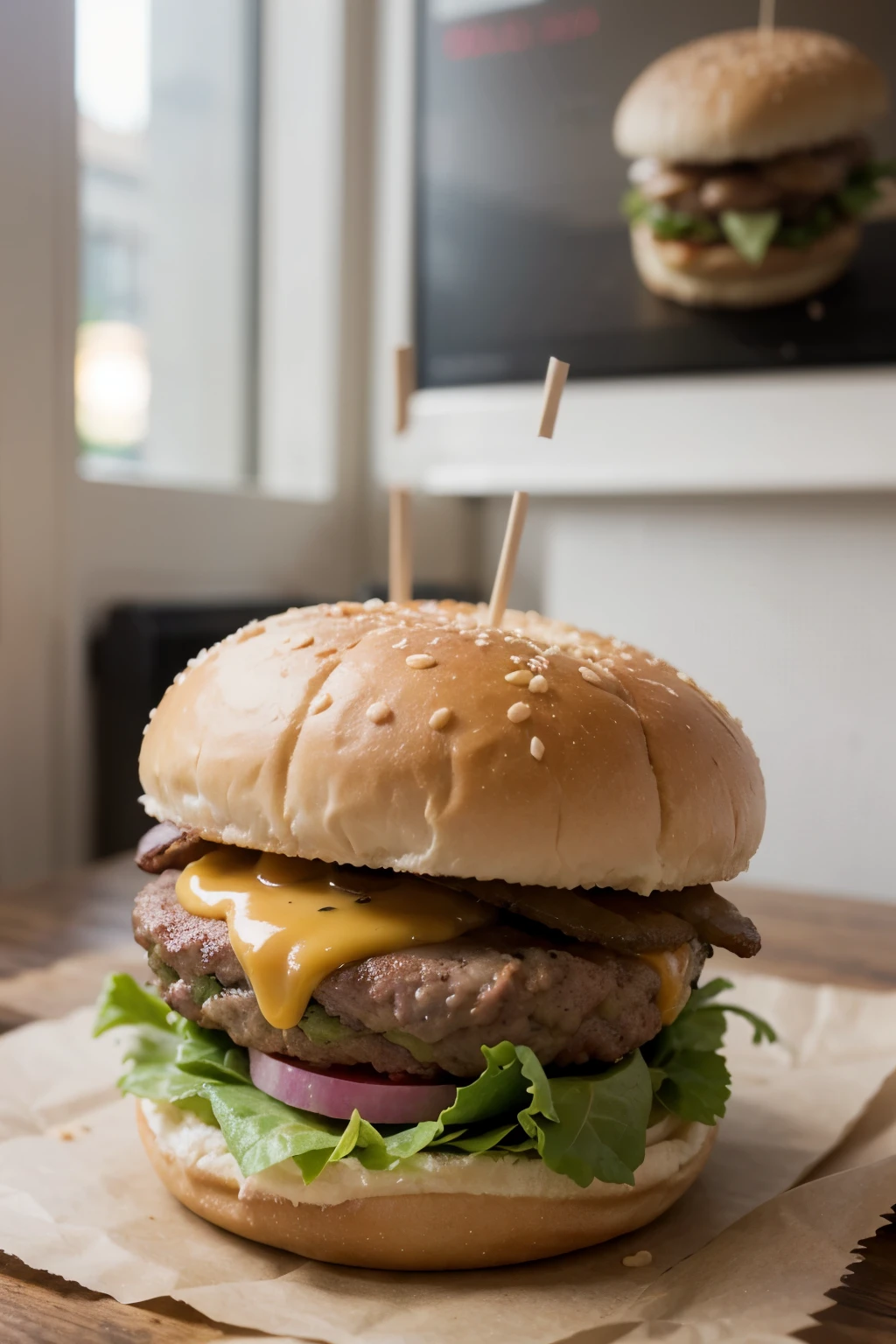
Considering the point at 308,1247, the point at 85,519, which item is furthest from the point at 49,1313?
the point at 85,519

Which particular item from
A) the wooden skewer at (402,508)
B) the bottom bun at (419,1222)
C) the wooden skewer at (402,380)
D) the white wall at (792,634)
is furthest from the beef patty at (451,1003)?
the white wall at (792,634)

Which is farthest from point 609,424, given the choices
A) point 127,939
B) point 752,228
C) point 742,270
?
point 127,939

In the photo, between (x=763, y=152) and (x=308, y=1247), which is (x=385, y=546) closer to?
(x=763, y=152)

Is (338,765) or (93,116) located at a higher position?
(93,116)

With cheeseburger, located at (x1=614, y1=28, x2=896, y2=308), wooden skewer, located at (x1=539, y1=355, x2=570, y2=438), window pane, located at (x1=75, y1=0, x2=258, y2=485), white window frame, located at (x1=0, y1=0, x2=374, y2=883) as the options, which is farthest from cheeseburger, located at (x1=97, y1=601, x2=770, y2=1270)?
cheeseburger, located at (x1=614, y1=28, x2=896, y2=308)

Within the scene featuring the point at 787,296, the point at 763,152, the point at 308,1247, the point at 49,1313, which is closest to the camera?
the point at 49,1313

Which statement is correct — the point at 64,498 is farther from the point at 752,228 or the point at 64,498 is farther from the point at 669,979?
the point at 669,979

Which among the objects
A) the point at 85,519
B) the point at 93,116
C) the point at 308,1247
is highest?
the point at 93,116

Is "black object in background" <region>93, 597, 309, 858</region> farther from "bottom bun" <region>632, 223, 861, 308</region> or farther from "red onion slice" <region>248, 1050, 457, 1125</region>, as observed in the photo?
"red onion slice" <region>248, 1050, 457, 1125</region>
